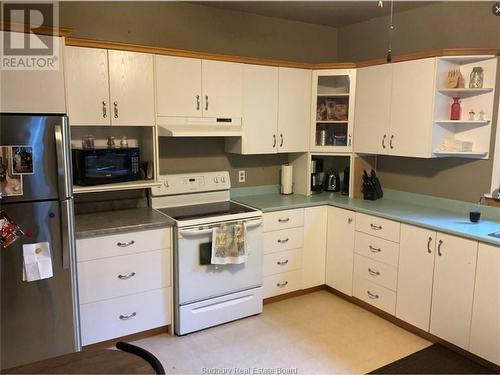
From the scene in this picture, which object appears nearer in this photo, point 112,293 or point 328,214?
point 112,293

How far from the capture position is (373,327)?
3152 millimetres

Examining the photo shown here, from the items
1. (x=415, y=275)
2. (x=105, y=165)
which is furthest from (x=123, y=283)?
(x=415, y=275)

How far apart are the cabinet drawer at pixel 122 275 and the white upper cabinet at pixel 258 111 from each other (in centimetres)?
119

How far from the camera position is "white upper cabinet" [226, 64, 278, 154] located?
346 centimetres

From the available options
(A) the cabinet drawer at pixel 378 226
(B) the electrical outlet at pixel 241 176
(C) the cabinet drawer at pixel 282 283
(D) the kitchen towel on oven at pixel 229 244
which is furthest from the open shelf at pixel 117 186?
(A) the cabinet drawer at pixel 378 226

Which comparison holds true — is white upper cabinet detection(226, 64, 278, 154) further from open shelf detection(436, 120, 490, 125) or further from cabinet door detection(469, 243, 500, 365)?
cabinet door detection(469, 243, 500, 365)

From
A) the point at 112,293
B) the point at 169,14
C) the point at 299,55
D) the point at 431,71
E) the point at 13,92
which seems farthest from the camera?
the point at 299,55

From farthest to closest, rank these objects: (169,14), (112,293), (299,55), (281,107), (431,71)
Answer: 1. (299,55)
2. (281,107)
3. (169,14)
4. (431,71)
5. (112,293)

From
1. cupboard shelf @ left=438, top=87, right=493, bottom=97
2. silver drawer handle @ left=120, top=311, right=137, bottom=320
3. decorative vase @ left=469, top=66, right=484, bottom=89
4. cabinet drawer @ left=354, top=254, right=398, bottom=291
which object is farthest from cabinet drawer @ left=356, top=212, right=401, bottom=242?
silver drawer handle @ left=120, top=311, right=137, bottom=320

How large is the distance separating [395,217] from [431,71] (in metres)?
1.14

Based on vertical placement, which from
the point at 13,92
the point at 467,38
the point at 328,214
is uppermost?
the point at 467,38

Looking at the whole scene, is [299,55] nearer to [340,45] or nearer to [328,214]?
[340,45]

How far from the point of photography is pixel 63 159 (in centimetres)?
228

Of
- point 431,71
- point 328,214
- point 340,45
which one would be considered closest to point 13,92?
point 328,214
